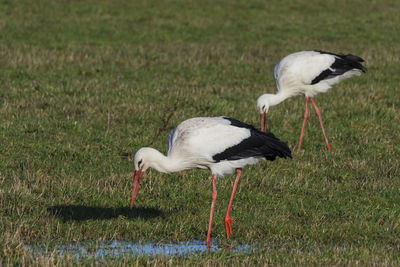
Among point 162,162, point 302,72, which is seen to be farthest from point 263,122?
point 162,162

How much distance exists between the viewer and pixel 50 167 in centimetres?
1014

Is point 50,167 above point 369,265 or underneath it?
underneath

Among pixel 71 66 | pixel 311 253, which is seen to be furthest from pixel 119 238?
pixel 71 66

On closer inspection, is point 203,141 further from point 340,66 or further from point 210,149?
point 340,66

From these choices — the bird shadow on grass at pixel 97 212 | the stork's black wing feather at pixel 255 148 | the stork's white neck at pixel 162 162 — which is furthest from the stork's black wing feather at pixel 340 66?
the stork's white neck at pixel 162 162

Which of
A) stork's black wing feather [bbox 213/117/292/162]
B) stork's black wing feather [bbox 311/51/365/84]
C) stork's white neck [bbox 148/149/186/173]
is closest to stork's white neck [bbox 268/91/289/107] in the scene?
stork's black wing feather [bbox 311/51/365/84]

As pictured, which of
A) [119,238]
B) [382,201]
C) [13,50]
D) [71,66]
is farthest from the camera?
[13,50]

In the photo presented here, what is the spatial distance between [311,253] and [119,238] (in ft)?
6.94

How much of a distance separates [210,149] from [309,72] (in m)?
6.17

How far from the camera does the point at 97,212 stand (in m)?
8.31

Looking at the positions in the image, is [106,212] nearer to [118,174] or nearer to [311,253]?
[118,174]

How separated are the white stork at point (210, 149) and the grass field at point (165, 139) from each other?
2.21ft

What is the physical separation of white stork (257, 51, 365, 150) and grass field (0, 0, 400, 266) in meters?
0.62

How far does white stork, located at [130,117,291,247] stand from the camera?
757 cm
